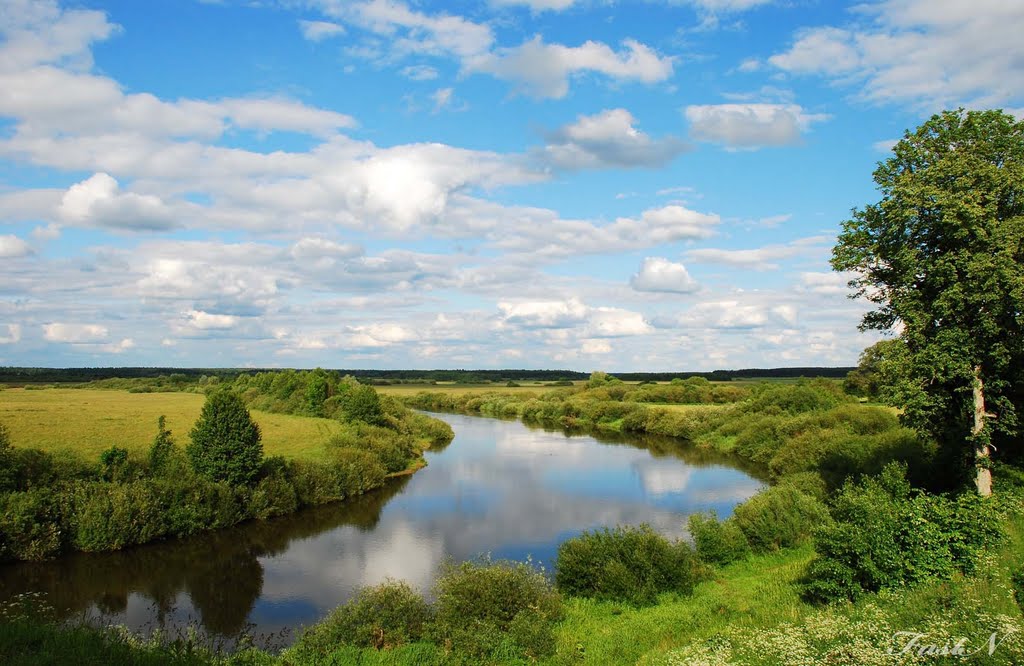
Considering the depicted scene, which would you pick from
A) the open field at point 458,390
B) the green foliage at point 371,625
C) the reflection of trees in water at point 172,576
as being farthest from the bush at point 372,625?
the open field at point 458,390

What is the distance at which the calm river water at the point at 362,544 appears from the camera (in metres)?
21.6

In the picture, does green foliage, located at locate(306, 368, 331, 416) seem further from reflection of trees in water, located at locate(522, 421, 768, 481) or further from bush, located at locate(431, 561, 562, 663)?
bush, located at locate(431, 561, 562, 663)

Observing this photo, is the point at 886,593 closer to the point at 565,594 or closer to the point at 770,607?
the point at 770,607

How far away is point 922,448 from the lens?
26.7 m

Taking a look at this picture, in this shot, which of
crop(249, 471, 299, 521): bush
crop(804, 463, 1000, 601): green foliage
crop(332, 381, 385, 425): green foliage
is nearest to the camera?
crop(804, 463, 1000, 601): green foliage

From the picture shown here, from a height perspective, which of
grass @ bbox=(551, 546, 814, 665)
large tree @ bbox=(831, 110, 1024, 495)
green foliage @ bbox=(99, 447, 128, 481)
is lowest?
grass @ bbox=(551, 546, 814, 665)

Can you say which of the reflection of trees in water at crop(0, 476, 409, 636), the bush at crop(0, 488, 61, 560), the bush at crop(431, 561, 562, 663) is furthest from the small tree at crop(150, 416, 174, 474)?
the bush at crop(431, 561, 562, 663)

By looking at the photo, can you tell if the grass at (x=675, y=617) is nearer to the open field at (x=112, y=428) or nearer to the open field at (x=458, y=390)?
the open field at (x=112, y=428)

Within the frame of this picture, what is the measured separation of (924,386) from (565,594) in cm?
1245

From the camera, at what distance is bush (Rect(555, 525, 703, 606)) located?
17.9 meters

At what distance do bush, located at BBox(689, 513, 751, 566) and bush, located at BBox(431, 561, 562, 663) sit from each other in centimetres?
658

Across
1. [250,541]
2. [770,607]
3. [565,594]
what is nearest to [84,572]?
[250,541]

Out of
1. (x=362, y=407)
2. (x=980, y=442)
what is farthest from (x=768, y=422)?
(x=980, y=442)

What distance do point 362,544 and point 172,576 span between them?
8.00m
